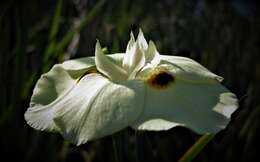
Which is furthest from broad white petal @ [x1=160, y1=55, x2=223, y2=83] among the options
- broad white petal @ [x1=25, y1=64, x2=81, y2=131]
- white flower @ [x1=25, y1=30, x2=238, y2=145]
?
broad white petal @ [x1=25, y1=64, x2=81, y2=131]

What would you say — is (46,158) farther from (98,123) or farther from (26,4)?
(98,123)

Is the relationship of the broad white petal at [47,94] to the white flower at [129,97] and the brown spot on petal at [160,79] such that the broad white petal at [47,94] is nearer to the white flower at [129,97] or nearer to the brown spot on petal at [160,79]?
the white flower at [129,97]

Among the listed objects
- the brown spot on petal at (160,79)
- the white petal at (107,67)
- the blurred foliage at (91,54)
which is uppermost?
the white petal at (107,67)

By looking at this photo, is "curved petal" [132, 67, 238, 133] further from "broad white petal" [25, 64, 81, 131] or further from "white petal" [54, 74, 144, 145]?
"broad white petal" [25, 64, 81, 131]

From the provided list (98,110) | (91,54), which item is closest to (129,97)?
(98,110)

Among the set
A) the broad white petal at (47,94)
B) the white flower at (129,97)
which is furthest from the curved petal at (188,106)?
the broad white petal at (47,94)

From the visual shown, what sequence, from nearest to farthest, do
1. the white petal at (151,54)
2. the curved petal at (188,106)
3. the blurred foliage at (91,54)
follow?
the curved petal at (188,106)
the white petal at (151,54)
the blurred foliage at (91,54)
